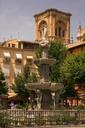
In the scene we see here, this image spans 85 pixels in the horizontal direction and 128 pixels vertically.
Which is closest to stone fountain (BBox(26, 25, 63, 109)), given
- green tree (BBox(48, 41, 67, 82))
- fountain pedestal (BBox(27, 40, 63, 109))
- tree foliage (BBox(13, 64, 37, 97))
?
fountain pedestal (BBox(27, 40, 63, 109))

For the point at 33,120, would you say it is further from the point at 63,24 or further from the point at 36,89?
the point at 63,24

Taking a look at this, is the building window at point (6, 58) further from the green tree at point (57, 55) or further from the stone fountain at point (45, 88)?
the stone fountain at point (45, 88)

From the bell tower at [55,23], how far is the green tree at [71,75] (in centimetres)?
4364

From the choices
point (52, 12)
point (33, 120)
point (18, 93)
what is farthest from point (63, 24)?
point (33, 120)

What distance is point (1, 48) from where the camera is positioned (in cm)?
6556

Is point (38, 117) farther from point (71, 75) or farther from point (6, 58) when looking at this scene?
point (6, 58)

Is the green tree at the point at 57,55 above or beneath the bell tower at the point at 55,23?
beneath

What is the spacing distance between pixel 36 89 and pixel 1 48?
34857 millimetres

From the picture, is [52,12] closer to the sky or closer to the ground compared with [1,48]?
closer to the sky

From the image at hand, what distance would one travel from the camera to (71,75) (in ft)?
176

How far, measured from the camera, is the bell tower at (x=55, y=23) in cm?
9919

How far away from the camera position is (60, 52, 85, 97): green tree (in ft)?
174

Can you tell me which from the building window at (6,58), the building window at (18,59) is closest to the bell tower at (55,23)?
the building window at (18,59)

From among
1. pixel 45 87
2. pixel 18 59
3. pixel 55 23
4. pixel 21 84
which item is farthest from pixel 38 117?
pixel 55 23
